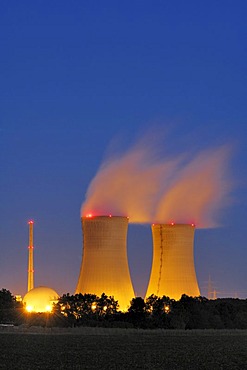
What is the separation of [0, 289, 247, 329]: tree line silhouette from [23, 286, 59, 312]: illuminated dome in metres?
4.24

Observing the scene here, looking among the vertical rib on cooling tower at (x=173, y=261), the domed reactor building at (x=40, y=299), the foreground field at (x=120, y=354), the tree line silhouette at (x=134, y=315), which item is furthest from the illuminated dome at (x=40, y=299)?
the foreground field at (x=120, y=354)

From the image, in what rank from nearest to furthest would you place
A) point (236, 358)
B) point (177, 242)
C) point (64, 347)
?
point (236, 358) < point (64, 347) < point (177, 242)

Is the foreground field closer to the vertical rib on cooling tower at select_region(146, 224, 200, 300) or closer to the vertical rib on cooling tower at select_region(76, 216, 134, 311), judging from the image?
the vertical rib on cooling tower at select_region(76, 216, 134, 311)

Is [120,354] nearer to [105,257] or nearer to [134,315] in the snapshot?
[105,257]

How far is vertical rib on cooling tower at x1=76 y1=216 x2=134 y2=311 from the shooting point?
4891cm

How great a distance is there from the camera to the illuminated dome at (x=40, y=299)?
63697 millimetres

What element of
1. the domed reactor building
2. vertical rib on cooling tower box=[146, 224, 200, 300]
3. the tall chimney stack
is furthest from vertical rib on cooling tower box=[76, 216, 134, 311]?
the tall chimney stack

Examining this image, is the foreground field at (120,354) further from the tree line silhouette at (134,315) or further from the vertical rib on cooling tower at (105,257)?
the tree line silhouette at (134,315)

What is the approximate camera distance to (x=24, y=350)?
2802 centimetres

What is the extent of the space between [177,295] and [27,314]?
1231 cm

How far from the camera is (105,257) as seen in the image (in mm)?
49406

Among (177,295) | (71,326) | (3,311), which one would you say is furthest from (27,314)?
(177,295)

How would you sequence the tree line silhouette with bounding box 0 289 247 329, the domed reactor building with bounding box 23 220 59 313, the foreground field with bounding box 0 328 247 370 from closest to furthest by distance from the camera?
the foreground field with bounding box 0 328 247 370 < the tree line silhouette with bounding box 0 289 247 329 < the domed reactor building with bounding box 23 220 59 313

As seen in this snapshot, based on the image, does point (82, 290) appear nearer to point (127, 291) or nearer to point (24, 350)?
point (127, 291)
